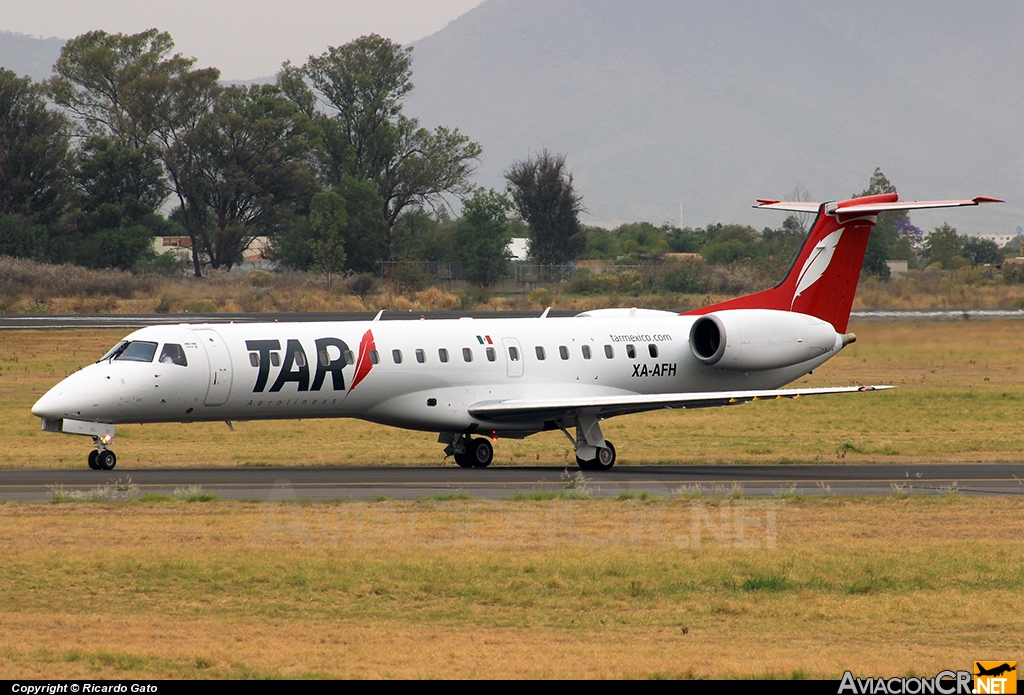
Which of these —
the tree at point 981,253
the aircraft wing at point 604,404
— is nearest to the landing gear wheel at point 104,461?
the aircraft wing at point 604,404

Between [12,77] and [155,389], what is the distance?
85447 mm

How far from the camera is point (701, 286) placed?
302ft

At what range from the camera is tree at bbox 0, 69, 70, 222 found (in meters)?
101

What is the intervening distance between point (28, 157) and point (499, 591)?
95.1 meters

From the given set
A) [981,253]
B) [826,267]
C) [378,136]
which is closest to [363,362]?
[826,267]

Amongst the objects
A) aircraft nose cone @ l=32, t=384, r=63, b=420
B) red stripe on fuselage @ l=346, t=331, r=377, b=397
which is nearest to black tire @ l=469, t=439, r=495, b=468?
red stripe on fuselage @ l=346, t=331, r=377, b=397

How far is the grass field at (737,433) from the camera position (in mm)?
31328

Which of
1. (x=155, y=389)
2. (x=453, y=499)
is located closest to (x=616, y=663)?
(x=453, y=499)

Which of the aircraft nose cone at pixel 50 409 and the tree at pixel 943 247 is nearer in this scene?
the aircraft nose cone at pixel 50 409

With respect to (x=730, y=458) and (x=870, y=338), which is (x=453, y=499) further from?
(x=870, y=338)

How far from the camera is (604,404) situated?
2877 cm

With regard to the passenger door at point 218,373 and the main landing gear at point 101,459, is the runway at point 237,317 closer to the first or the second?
the passenger door at point 218,373

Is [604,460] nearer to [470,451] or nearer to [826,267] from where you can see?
[470,451]

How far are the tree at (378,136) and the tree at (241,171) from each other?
157 inches
